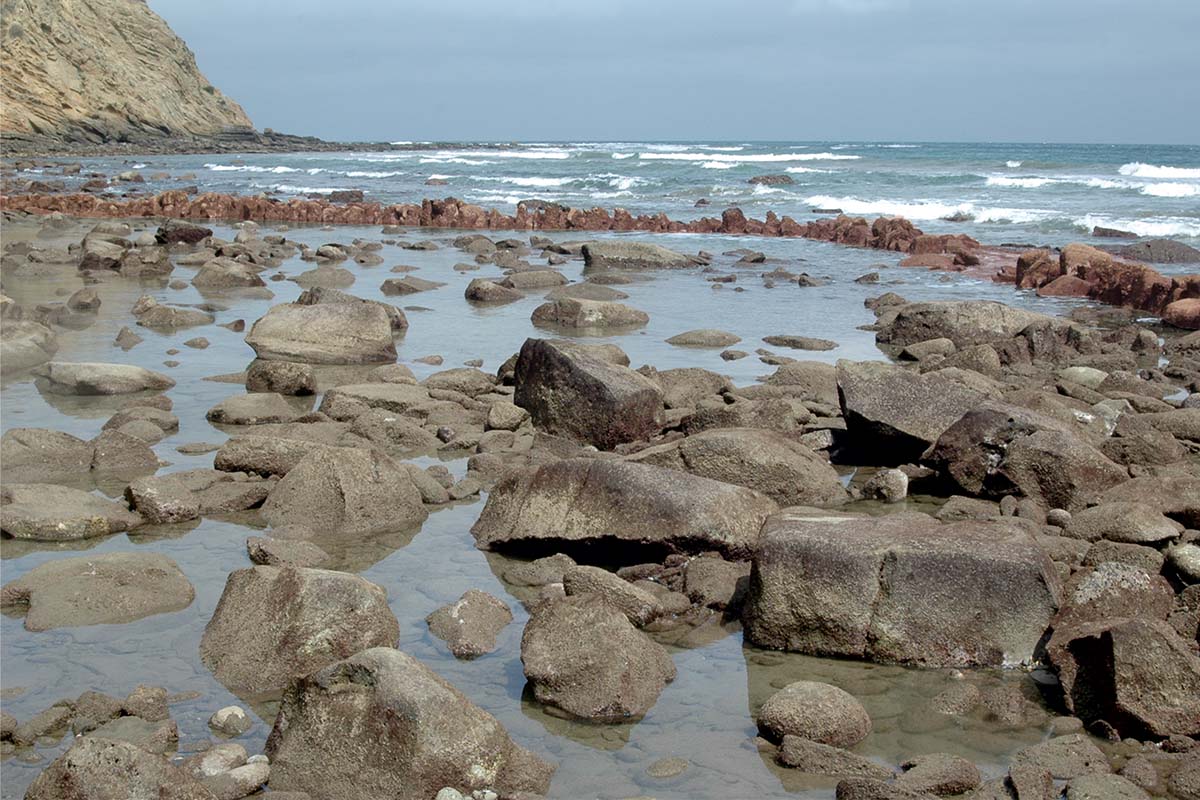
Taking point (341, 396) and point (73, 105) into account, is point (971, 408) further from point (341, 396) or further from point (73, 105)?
→ point (73, 105)

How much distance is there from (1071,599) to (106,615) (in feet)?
14.9

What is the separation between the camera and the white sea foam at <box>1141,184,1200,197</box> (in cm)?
4047

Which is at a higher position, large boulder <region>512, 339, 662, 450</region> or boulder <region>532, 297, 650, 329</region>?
large boulder <region>512, 339, 662, 450</region>

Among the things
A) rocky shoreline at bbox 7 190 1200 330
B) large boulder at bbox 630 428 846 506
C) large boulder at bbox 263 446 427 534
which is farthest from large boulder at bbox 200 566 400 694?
rocky shoreline at bbox 7 190 1200 330

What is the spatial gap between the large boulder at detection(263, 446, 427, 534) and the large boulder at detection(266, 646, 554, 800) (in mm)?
2676

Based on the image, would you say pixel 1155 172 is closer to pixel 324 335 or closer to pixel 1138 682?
pixel 324 335

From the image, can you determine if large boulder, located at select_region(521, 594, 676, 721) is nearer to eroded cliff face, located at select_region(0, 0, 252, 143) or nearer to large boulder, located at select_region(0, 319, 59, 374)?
large boulder, located at select_region(0, 319, 59, 374)

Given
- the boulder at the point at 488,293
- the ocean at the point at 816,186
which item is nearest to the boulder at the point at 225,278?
the boulder at the point at 488,293

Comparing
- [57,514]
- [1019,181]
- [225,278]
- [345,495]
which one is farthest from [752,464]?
[1019,181]

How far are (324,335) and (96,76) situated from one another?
7500 cm

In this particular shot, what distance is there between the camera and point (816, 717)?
4.74m

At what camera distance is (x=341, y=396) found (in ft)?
31.5

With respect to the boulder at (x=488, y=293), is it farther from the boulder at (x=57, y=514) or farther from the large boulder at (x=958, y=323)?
the boulder at (x=57, y=514)

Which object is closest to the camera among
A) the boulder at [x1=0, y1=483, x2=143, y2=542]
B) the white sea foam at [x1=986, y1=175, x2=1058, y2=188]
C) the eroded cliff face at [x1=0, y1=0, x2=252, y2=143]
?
the boulder at [x1=0, y1=483, x2=143, y2=542]
